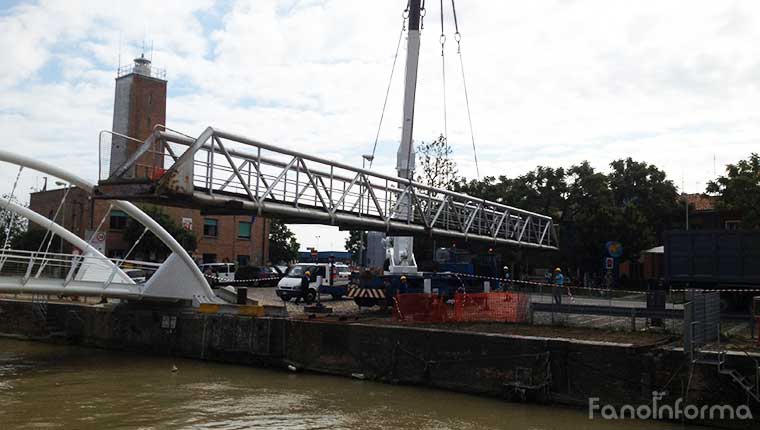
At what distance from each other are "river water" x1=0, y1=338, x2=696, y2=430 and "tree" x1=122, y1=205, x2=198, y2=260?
96.7 ft

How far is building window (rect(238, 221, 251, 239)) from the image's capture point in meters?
61.2

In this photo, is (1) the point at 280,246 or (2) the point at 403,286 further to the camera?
(1) the point at 280,246

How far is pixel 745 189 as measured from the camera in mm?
31656

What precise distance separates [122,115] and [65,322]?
48173 mm

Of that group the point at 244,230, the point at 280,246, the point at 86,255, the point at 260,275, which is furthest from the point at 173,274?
the point at 280,246

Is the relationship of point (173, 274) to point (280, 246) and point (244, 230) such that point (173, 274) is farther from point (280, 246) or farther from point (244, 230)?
point (280, 246)

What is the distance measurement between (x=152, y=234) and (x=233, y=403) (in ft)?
120

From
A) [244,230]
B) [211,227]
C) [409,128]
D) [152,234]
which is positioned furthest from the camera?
[244,230]

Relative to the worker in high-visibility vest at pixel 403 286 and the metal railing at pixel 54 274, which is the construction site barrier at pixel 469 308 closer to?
the worker in high-visibility vest at pixel 403 286

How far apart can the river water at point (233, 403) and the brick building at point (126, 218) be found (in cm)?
752

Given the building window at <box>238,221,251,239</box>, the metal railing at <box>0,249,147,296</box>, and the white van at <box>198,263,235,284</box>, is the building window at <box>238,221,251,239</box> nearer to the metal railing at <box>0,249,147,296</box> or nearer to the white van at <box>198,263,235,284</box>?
the white van at <box>198,263,235,284</box>

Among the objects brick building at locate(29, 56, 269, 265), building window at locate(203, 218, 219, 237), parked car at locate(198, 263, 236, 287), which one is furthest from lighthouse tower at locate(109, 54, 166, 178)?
parked car at locate(198, 263, 236, 287)

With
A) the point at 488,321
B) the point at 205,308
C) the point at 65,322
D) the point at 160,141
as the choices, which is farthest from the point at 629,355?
the point at 65,322

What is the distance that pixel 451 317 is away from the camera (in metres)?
19.9
